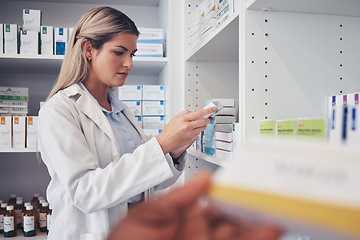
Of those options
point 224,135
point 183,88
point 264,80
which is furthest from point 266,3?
point 183,88

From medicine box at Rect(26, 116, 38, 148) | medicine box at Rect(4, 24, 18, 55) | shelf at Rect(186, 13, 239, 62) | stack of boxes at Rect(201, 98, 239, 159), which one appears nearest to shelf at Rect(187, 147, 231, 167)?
stack of boxes at Rect(201, 98, 239, 159)

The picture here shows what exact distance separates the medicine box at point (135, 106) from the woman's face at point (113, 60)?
24.1 inches

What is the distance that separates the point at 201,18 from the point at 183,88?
481 mm

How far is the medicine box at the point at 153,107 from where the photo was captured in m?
2.24

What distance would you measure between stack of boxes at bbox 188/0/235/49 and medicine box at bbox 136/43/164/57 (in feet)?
1.01

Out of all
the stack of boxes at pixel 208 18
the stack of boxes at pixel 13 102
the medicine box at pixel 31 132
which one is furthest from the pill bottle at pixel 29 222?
the stack of boxes at pixel 208 18

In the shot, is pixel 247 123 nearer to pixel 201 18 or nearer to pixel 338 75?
pixel 338 75

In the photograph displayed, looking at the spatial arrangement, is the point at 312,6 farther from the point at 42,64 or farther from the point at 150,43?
the point at 42,64

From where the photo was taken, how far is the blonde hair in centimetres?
153

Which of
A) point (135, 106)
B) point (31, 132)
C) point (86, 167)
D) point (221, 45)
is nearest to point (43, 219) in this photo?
point (31, 132)

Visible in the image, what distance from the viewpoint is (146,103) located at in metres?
2.24

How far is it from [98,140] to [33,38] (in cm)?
112

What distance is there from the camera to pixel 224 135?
139 cm

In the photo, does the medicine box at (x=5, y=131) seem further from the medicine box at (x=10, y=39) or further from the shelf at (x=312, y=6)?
the shelf at (x=312, y=6)
